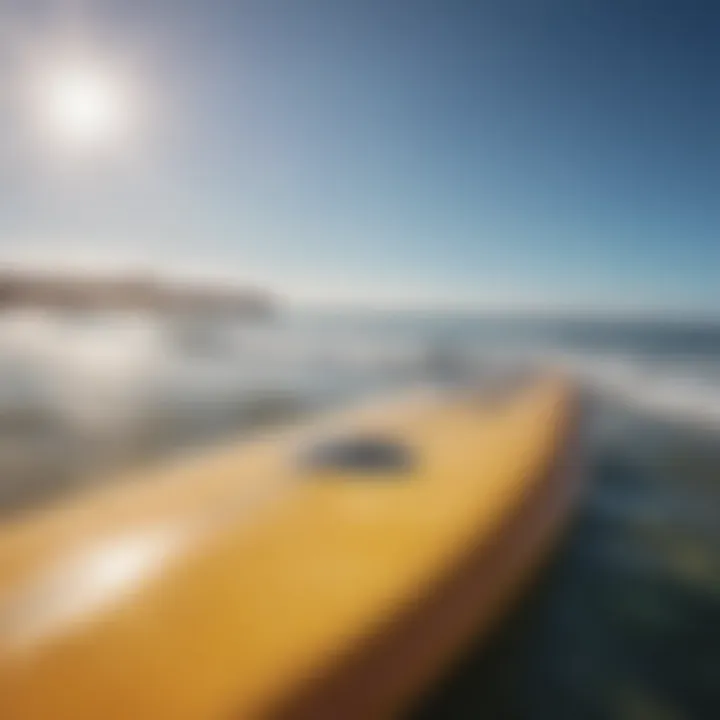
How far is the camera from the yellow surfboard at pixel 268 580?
68.7 inches

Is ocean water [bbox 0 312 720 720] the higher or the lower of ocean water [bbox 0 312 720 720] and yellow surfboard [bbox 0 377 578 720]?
the lower

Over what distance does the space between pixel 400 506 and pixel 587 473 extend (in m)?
3.32

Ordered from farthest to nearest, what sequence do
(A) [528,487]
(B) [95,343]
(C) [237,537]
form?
(B) [95,343] → (A) [528,487] → (C) [237,537]

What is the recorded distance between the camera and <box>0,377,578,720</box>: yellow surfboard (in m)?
1.75

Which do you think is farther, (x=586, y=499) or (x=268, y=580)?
(x=586, y=499)

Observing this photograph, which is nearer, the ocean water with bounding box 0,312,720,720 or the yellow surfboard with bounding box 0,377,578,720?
the yellow surfboard with bounding box 0,377,578,720

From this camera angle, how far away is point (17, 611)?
2002 mm

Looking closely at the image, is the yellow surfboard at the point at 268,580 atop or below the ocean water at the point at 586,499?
atop

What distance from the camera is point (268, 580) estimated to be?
234cm

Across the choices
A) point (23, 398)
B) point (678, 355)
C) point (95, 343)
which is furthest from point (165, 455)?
point (678, 355)

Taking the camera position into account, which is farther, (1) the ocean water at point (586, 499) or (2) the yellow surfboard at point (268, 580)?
(1) the ocean water at point (586, 499)

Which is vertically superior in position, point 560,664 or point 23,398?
point 560,664

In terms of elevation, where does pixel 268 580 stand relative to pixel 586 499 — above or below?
above

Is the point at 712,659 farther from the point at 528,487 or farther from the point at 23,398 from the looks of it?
the point at 23,398
